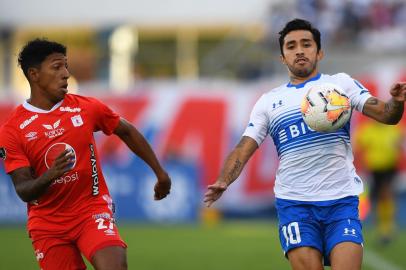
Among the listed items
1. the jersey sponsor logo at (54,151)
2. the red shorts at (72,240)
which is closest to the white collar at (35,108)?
the jersey sponsor logo at (54,151)

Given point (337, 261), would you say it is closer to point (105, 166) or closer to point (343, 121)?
point (343, 121)

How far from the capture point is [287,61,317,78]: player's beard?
8156 mm

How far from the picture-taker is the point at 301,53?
26.6 ft

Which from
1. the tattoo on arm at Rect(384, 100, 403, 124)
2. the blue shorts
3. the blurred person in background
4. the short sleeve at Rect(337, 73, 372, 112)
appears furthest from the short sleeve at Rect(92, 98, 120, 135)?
the blurred person in background

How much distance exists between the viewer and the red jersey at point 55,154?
8.05 metres

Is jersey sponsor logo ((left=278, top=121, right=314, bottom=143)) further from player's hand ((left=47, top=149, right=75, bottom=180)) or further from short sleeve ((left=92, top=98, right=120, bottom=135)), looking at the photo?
player's hand ((left=47, top=149, right=75, bottom=180))

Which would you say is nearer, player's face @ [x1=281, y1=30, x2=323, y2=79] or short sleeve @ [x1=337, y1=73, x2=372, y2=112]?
short sleeve @ [x1=337, y1=73, x2=372, y2=112]

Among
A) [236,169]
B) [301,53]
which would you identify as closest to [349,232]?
[236,169]

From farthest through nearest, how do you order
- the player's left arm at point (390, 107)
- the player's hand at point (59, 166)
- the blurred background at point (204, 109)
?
1. the blurred background at point (204, 109)
2. the player's left arm at point (390, 107)
3. the player's hand at point (59, 166)

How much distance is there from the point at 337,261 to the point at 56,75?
278cm

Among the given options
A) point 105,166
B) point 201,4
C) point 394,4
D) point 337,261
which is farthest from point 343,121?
point 201,4

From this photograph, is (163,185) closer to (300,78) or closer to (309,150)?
(309,150)

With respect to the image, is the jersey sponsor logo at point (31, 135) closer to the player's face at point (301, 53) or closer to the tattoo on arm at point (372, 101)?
the player's face at point (301, 53)

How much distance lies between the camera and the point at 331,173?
8.04m
